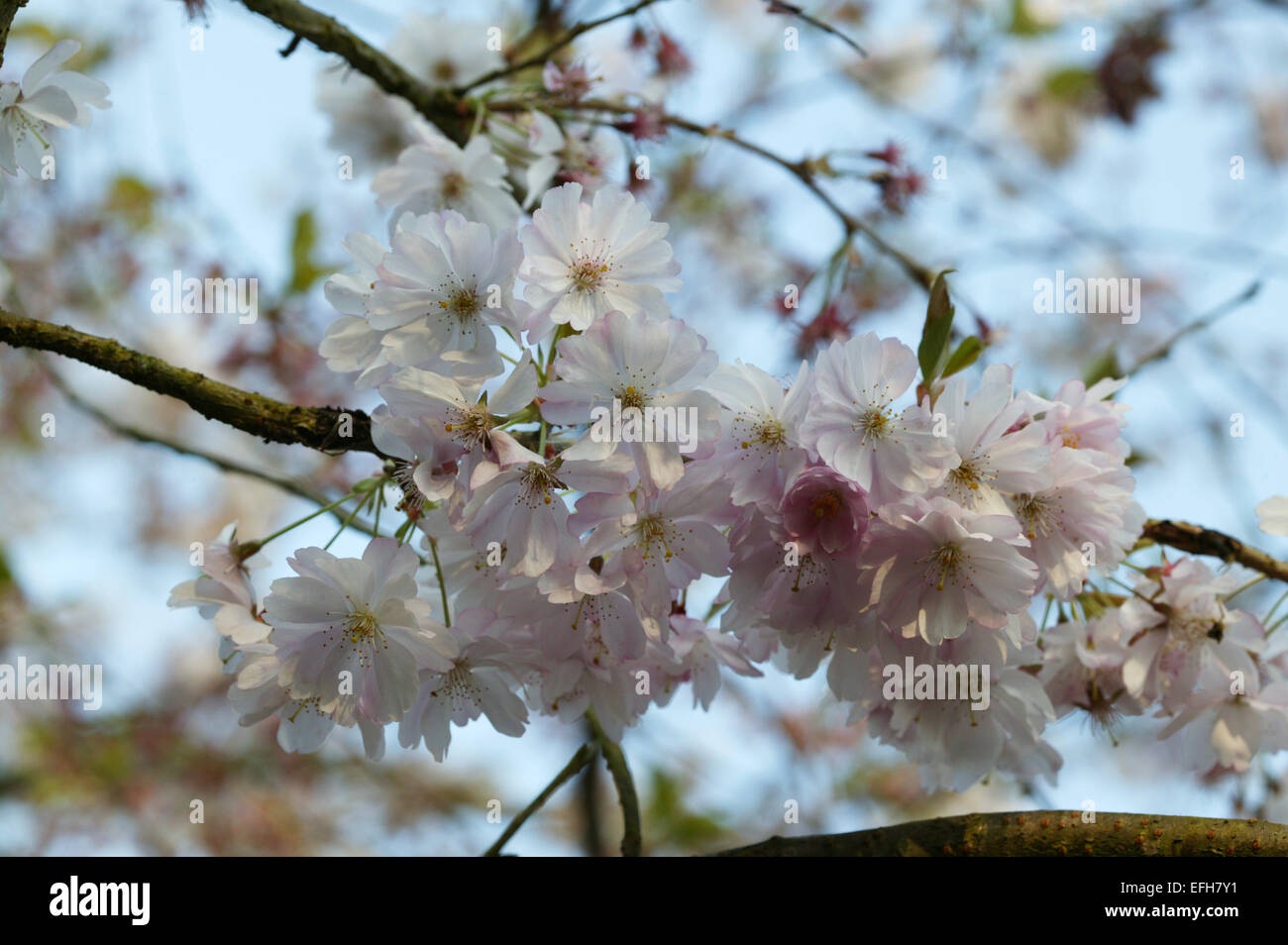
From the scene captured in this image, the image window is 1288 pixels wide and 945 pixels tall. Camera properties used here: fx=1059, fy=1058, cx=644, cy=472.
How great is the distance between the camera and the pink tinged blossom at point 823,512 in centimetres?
99

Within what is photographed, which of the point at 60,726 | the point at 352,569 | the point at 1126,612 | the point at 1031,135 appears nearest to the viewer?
the point at 352,569

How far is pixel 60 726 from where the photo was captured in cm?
418

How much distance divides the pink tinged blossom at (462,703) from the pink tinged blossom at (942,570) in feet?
1.35

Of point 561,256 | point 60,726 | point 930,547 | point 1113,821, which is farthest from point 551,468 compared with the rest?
point 60,726

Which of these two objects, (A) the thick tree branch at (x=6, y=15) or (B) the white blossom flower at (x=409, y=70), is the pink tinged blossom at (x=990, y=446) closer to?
(A) the thick tree branch at (x=6, y=15)

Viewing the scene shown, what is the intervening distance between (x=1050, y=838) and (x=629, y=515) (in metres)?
0.61

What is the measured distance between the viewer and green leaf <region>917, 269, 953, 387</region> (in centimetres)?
118

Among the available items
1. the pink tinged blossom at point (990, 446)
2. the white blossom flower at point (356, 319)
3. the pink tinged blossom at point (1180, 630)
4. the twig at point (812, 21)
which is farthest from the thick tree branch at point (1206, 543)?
the white blossom flower at point (356, 319)

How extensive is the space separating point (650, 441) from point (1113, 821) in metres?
0.69

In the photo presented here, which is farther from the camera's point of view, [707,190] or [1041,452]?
[707,190]

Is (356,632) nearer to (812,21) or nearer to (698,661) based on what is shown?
(698,661)

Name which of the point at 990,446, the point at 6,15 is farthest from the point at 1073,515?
the point at 6,15
